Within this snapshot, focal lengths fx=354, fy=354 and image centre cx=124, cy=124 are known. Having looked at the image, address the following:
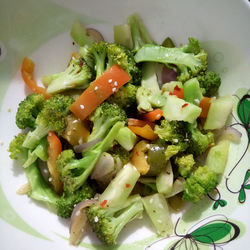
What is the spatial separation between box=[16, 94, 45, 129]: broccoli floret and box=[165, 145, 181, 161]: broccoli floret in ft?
2.97

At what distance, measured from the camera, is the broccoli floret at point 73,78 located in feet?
7.66

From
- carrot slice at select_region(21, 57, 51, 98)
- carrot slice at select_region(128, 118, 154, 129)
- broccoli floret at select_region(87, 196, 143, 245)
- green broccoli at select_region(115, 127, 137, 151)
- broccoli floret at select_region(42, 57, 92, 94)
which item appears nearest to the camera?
broccoli floret at select_region(87, 196, 143, 245)

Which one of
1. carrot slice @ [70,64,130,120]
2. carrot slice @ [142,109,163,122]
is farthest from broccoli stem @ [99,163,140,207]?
carrot slice @ [70,64,130,120]

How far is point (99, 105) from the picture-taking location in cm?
219

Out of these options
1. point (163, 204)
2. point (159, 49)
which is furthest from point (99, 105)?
point (163, 204)

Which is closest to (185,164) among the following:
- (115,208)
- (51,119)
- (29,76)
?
(115,208)

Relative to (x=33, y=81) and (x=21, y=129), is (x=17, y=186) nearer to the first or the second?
(x=21, y=129)

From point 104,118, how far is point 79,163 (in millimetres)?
308

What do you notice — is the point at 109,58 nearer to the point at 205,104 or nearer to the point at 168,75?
the point at 168,75

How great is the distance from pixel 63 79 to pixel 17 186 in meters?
0.78

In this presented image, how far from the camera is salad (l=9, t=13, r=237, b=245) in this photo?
2.07 meters

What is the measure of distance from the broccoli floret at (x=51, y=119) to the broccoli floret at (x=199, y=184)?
84cm

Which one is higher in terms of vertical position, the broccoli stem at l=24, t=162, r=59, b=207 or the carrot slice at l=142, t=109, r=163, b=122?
the carrot slice at l=142, t=109, r=163, b=122

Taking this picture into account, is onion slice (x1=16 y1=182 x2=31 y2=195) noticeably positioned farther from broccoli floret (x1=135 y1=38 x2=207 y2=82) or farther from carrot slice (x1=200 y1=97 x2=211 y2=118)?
carrot slice (x1=200 y1=97 x2=211 y2=118)
